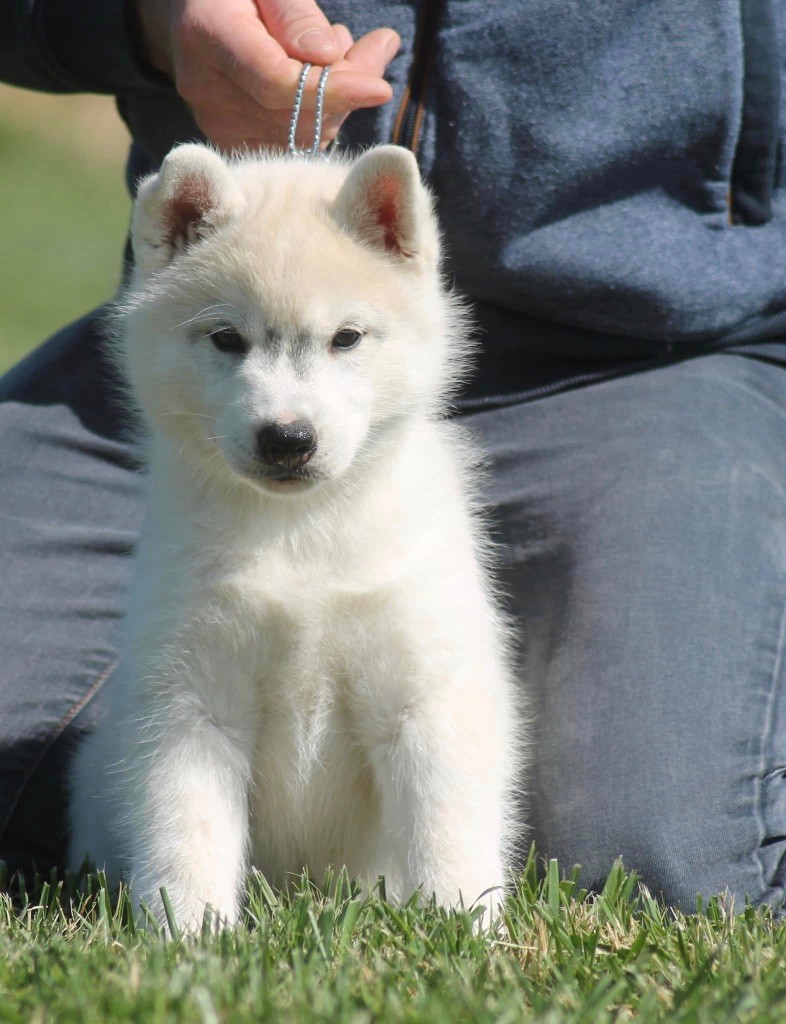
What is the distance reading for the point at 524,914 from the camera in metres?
2.55

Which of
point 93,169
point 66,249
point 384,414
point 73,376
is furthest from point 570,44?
point 93,169

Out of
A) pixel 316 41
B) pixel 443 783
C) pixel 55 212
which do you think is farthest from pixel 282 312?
pixel 55 212

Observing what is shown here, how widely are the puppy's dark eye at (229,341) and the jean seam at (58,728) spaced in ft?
3.70

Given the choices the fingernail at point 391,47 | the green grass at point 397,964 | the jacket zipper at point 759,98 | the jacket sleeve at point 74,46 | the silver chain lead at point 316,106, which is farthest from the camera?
the jacket sleeve at point 74,46

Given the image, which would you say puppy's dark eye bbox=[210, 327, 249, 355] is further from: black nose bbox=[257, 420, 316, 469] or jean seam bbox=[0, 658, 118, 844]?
jean seam bbox=[0, 658, 118, 844]

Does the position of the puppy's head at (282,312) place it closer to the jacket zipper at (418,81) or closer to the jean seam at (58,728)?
the jacket zipper at (418,81)

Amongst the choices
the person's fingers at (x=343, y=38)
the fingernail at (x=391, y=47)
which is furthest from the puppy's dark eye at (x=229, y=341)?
the fingernail at (x=391, y=47)

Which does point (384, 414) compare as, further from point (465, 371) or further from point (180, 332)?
point (465, 371)

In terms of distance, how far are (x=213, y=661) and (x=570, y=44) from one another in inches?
77.6

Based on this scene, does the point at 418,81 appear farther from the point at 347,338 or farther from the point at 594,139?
the point at 347,338

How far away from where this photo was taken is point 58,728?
3496mm

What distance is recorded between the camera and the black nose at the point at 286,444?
2.45 m

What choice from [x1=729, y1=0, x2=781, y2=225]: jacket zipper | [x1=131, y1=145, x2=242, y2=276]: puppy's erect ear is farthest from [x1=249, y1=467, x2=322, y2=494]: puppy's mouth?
[x1=729, y1=0, x2=781, y2=225]: jacket zipper

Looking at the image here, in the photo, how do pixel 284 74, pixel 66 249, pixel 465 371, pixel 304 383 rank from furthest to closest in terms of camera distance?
pixel 66 249 < pixel 465 371 < pixel 284 74 < pixel 304 383
